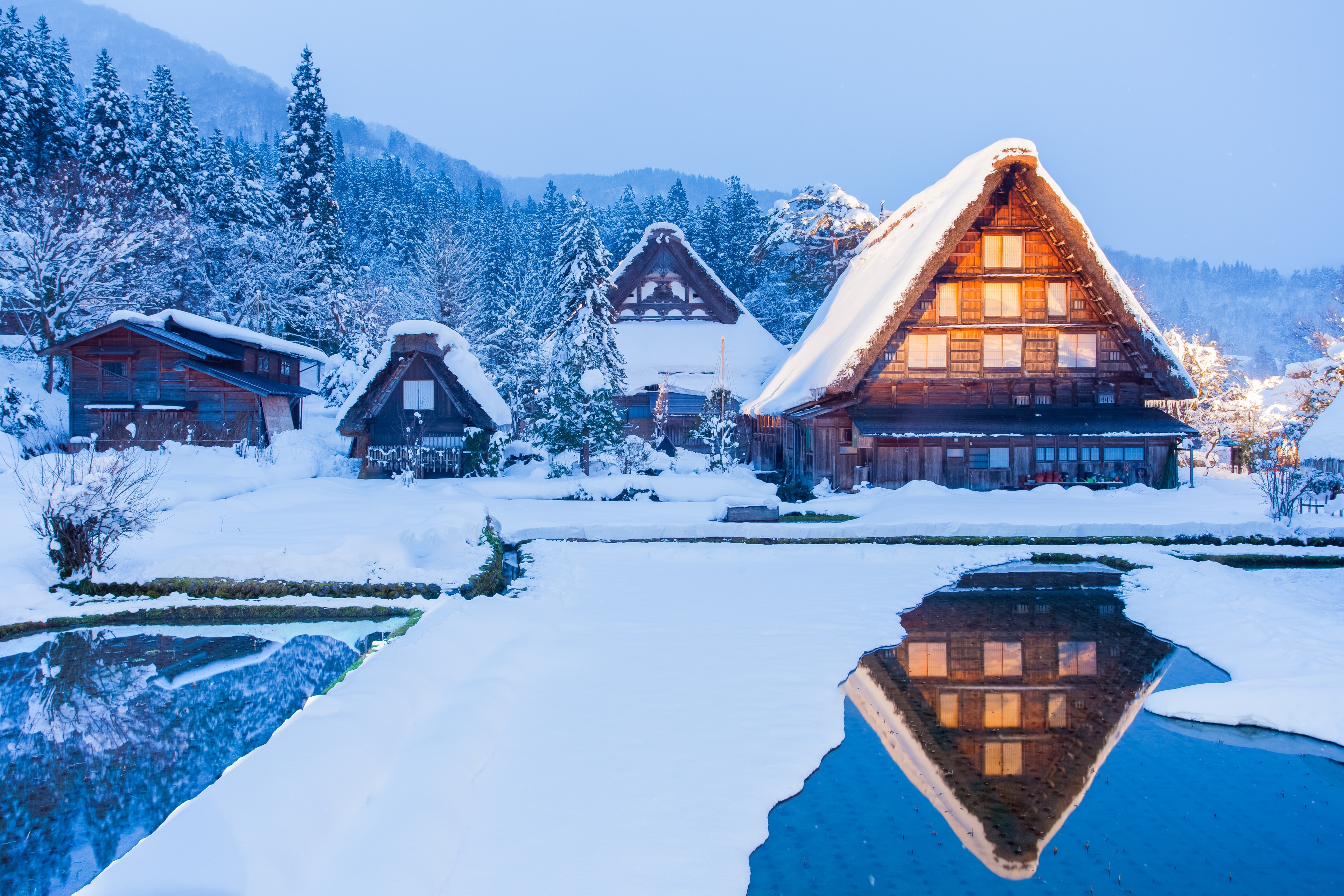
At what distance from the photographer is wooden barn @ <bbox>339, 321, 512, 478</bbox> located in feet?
83.4

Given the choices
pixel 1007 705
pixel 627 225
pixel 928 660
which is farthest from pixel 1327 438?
pixel 627 225

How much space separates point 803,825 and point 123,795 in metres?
4.83

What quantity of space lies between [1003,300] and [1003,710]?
1829cm

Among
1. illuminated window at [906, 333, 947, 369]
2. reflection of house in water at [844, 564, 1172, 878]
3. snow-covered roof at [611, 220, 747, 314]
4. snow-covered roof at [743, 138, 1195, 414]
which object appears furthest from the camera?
snow-covered roof at [611, 220, 747, 314]

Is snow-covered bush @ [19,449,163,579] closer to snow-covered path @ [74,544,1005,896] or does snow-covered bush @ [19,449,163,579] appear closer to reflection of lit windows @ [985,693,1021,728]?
snow-covered path @ [74,544,1005,896]

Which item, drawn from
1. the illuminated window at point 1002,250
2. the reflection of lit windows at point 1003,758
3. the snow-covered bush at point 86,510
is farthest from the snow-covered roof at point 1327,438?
the snow-covered bush at point 86,510

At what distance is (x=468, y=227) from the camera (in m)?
56.6

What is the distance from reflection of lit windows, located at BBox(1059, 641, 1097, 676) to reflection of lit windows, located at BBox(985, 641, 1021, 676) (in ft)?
1.42

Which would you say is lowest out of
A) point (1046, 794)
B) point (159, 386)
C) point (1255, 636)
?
point (1046, 794)

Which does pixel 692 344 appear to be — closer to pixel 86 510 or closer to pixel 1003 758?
pixel 86 510

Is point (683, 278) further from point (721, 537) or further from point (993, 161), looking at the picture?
point (721, 537)

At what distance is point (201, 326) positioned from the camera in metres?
30.8

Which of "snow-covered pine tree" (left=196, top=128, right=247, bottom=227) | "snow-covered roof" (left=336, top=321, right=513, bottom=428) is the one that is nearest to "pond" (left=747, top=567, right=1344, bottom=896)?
"snow-covered roof" (left=336, top=321, right=513, bottom=428)

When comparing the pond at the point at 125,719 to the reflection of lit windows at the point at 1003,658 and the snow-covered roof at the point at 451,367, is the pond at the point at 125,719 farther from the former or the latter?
the snow-covered roof at the point at 451,367
